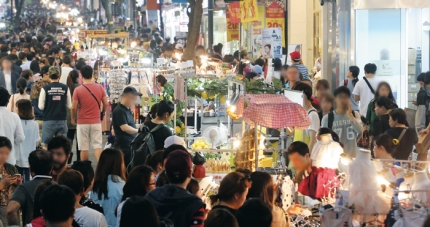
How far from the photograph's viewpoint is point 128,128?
12.0 metres

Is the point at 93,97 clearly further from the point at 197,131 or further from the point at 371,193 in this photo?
the point at 371,193

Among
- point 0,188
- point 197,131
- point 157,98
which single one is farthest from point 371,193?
point 157,98

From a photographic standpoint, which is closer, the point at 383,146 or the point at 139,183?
the point at 139,183

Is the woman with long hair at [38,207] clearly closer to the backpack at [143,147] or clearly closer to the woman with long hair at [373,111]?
the backpack at [143,147]

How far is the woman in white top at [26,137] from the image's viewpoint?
1124 centimetres

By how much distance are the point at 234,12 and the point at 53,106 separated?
16.6 m

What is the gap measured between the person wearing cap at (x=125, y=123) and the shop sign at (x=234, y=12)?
54.2ft

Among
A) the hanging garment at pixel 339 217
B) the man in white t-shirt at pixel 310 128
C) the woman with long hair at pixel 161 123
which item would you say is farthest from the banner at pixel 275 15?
the hanging garment at pixel 339 217

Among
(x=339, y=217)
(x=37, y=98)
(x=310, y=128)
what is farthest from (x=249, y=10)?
(x=339, y=217)

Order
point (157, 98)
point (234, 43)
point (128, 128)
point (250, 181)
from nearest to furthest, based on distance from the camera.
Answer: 1. point (250, 181)
2. point (128, 128)
3. point (157, 98)
4. point (234, 43)

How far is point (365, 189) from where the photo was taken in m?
6.64

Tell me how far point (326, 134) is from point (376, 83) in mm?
5815

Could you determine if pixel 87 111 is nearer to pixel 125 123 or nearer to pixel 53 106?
pixel 53 106

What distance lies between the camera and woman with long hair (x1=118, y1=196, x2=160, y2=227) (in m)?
5.34
